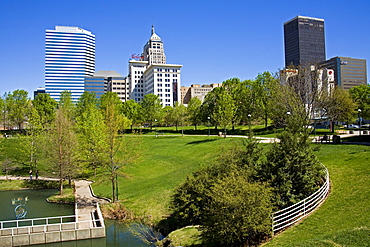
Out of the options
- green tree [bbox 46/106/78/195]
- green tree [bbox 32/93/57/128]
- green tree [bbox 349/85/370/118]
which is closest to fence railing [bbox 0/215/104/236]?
green tree [bbox 46/106/78/195]

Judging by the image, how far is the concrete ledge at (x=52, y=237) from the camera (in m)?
22.3

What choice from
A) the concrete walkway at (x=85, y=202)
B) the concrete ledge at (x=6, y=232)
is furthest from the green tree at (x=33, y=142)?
the concrete ledge at (x=6, y=232)

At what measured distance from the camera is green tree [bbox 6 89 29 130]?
75.6 metres

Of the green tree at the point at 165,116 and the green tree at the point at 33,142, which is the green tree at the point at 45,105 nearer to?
the green tree at the point at 165,116

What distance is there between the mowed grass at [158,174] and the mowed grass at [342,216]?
9990 mm

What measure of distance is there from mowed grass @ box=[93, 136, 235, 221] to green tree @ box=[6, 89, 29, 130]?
38561 millimetres

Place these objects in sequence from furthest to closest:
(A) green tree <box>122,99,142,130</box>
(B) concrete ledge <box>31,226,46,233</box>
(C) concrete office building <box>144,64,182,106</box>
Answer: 1. (C) concrete office building <box>144,64,182,106</box>
2. (A) green tree <box>122,99,142,130</box>
3. (B) concrete ledge <box>31,226,46,233</box>

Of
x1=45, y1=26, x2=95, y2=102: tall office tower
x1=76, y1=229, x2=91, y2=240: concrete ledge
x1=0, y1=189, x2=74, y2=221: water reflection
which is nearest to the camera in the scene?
x1=76, y1=229, x2=91, y2=240: concrete ledge

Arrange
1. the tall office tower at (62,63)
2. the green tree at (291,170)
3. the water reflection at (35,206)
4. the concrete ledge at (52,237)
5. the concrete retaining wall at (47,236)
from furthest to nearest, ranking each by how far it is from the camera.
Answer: the tall office tower at (62,63), the water reflection at (35,206), the concrete ledge at (52,237), the concrete retaining wall at (47,236), the green tree at (291,170)

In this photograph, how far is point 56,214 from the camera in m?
27.9

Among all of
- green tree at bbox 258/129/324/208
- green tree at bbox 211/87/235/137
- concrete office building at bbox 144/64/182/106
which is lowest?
green tree at bbox 258/129/324/208

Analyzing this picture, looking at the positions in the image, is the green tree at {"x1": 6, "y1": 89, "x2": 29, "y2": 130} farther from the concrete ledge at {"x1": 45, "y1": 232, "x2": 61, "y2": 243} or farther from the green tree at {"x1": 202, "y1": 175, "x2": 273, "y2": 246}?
the green tree at {"x1": 202, "y1": 175, "x2": 273, "y2": 246}

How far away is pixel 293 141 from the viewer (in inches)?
844

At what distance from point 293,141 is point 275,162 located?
1899mm
